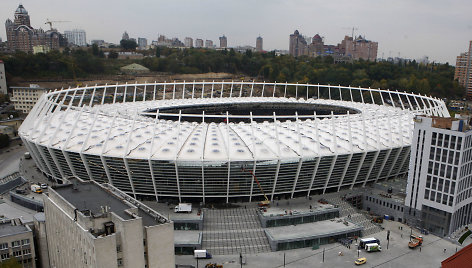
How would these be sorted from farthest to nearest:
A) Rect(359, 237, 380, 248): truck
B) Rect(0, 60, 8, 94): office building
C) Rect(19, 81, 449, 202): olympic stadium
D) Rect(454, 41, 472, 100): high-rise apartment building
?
1. Rect(454, 41, 472, 100): high-rise apartment building
2. Rect(0, 60, 8, 94): office building
3. Rect(19, 81, 449, 202): olympic stadium
4. Rect(359, 237, 380, 248): truck

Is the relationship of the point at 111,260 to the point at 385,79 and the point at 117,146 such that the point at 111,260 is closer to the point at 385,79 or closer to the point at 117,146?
the point at 117,146

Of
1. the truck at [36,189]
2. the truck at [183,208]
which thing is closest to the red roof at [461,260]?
the truck at [183,208]

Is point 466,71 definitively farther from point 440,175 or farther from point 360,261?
point 360,261

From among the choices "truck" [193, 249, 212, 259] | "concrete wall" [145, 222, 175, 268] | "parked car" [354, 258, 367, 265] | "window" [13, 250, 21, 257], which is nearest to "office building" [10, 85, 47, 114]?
"window" [13, 250, 21, 257]

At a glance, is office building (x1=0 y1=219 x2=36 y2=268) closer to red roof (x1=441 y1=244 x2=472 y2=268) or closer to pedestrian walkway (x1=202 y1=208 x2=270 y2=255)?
pedestrian walkway (x1=202 y1=208 x2=270 y2=255)

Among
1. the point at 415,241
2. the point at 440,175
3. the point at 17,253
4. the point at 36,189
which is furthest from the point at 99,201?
the point at 440,175

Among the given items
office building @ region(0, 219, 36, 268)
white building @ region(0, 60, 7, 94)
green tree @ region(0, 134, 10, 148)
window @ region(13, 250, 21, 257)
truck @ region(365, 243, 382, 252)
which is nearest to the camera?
office building @ region(0, 219, 36, 268)

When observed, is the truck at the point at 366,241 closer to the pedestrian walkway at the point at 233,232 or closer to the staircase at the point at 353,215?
the staircase at the point at 353,215
